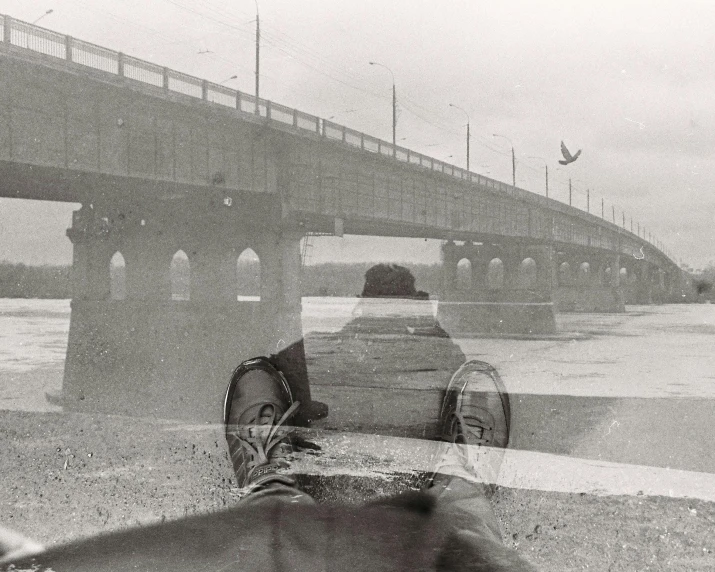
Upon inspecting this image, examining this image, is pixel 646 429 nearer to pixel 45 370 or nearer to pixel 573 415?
pixel 573 415

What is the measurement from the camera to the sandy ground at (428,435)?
1.99 meters

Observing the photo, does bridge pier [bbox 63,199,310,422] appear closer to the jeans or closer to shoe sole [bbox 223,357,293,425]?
shoe sole [bbox 223,357,293,425]

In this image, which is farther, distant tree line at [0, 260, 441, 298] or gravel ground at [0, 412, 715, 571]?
distant tree line at [0, 260, 441, 298]

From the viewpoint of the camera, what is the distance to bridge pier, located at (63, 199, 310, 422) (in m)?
3.60

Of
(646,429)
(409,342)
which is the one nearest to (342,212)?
(409,342)

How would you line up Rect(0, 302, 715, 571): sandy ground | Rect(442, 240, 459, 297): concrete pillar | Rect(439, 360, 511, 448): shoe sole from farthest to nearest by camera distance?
Rect(442, 240, 459, 297): concrete pillar
Rect(439, 360, 511, 448): shoe sole
Rect(0, 302, 715, 571): sandy ground

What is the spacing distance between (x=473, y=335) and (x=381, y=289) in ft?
3.00

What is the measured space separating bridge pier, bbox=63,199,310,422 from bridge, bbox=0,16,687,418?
0.01 m

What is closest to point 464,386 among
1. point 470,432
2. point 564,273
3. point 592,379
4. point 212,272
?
point 470,432

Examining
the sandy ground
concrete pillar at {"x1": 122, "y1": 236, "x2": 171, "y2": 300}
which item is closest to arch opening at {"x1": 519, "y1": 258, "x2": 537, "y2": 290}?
the sandy ground

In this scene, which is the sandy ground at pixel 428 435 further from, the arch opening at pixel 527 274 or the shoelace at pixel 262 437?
the arch opening at pixel 527 274

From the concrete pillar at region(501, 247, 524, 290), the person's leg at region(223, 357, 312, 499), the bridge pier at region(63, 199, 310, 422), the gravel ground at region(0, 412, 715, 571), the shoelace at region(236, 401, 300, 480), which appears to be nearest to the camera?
the gravel ground at region(0, 412, 715, 571)

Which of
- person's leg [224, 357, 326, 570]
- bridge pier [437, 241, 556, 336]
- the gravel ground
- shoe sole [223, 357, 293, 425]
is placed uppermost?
bridge pier [437, 241, 556, 336]

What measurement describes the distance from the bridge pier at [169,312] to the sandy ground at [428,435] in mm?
256
